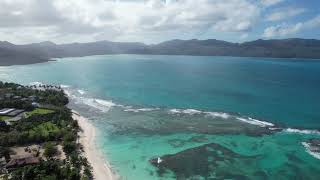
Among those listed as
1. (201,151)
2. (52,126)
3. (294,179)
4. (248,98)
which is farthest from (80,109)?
(294,179)

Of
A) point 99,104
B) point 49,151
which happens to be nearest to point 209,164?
point 49,151

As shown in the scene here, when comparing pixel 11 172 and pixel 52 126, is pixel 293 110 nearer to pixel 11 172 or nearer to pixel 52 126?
pixel 52 126

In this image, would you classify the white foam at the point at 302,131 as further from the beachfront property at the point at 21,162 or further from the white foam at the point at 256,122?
the beachfront property at the point at 21,162

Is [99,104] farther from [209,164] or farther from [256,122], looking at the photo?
[209,164]

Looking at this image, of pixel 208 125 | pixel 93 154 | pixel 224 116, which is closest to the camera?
pixel 93 154

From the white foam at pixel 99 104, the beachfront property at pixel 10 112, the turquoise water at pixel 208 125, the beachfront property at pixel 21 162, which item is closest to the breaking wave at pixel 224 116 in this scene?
the turquoise water at pixel 208 125
